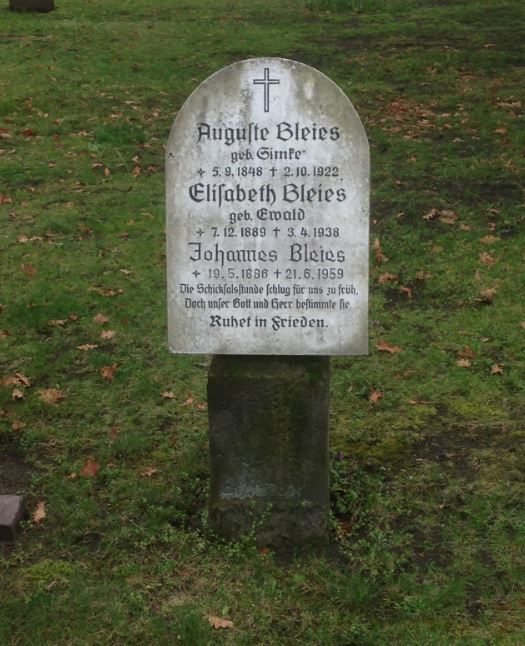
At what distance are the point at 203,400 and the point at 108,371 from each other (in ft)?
2.31

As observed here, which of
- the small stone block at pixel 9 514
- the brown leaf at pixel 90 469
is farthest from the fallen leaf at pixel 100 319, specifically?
the small stone block at pixel 9 514

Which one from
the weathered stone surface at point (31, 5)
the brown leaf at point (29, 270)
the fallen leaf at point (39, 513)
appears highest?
the weathered stone surface at point (31, 5)

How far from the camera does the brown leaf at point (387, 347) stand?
19.1 feet

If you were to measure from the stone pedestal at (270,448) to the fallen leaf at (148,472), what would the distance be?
0.58 metres

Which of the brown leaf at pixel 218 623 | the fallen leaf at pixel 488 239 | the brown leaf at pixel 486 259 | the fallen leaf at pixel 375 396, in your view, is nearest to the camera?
the brown leaf at pixel 218 623

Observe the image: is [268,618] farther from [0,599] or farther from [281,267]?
[281,267]

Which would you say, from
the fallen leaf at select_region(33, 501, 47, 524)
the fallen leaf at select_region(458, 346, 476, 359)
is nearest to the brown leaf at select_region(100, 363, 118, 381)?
the fallen leaf at select_region(33, 501, 47, 524)

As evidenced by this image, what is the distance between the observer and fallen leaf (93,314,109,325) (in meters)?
6.25

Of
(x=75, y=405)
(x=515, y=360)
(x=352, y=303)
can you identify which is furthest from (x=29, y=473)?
(x=515, y=360)

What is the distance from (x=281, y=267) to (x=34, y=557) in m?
1.70

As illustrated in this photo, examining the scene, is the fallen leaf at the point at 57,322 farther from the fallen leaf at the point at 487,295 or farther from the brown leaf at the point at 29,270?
the fallen leaf at the point at 487,295

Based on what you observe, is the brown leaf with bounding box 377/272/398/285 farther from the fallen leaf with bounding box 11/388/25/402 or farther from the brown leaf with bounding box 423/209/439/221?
the fallen leaf with bounding box 11/388/25/402

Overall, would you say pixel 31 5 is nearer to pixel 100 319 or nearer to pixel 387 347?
pixel 100 319

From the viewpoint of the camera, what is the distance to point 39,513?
167 inches
